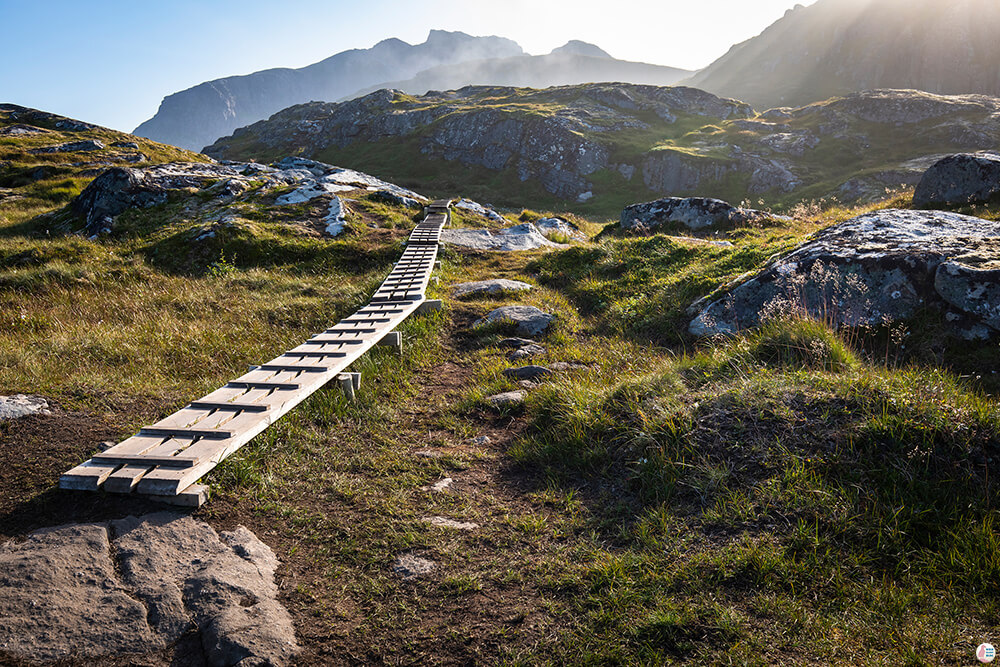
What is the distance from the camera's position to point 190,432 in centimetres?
418

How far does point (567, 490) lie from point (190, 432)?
3.49 m

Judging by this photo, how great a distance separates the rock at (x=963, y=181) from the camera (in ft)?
43.6

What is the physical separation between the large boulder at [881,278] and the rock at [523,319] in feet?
9.34

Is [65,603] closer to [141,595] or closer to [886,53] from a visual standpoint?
[141,595]

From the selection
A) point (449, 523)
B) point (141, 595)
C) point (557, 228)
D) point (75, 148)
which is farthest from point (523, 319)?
point (75, 148)

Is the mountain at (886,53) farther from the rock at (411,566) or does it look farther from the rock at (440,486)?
the rock at (411,566)

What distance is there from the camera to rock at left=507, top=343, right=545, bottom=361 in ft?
26.8

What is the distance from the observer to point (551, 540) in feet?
12.6

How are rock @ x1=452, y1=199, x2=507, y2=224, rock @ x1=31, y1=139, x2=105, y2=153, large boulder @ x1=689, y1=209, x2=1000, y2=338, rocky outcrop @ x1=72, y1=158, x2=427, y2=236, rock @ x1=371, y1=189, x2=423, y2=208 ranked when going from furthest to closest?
rock @ x1=31, y1=139, x2=105, y2=153
rock @ x1=452, y1=199, x2=507, y2=224
rock @ x1=371, y1=189, x2=423, y2=208
rocky outcrop @ x1=72, y1=158, x2=427, y2=236
large boulder @ x1=689, y1=209, x2=1000, y2=338

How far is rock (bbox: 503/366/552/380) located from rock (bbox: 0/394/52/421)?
5522 mm

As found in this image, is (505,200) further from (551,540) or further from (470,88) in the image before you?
(470,88)

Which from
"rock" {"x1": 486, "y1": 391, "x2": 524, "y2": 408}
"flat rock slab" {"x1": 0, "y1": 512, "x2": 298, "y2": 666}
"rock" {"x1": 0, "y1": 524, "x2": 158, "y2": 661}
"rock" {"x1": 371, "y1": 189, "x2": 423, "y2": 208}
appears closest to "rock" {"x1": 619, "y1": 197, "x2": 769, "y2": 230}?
"rock" {"x1": 371, "y1": 189, "x2": 423, "y2": 208}

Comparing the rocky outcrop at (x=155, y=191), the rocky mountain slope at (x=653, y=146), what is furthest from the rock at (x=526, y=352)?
the rocky mountain slope at (x=653, y=146)

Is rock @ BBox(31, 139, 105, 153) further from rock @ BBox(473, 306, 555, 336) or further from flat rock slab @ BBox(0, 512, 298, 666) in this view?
flat rock slab @ BBox(0, 512, 298, 666)
